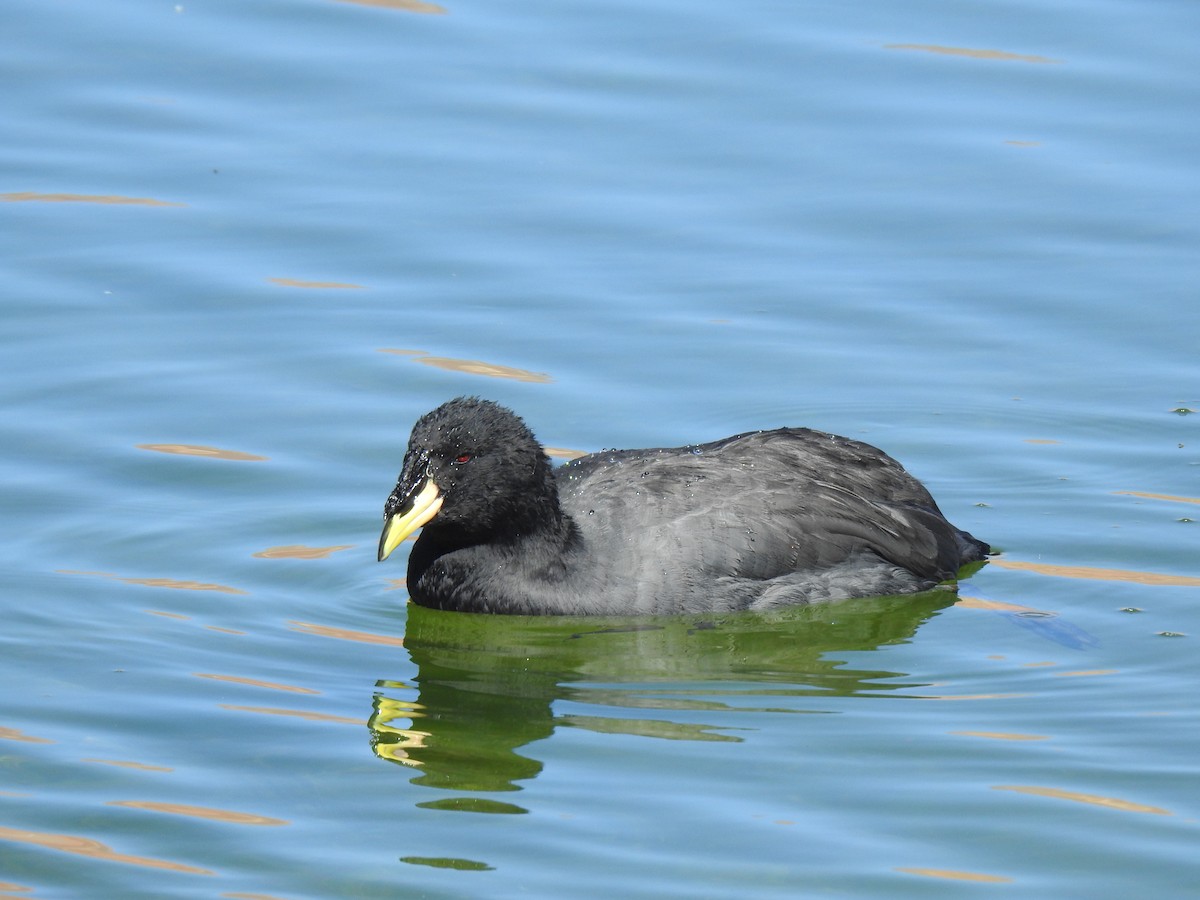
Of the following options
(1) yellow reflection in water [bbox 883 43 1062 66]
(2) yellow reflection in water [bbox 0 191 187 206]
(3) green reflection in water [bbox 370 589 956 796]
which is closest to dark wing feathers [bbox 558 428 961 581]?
(3) green reflection in water [bbox 370 589 956 796]

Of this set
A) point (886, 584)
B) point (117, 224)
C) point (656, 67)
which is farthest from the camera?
point (656, 67)

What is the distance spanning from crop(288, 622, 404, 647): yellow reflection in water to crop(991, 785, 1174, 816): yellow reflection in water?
108 inches

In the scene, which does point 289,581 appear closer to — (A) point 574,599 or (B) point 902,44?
(A) point 574,599

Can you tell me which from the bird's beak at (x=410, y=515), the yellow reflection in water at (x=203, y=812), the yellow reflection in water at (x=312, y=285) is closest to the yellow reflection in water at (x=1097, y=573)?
the bird's beak at (x=410, y=515)

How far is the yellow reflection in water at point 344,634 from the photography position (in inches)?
358

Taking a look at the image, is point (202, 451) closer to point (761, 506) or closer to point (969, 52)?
point (761, 506)

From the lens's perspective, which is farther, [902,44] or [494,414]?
[902,44]

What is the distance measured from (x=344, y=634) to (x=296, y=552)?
0.82 metres

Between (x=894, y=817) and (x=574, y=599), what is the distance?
2408 mm

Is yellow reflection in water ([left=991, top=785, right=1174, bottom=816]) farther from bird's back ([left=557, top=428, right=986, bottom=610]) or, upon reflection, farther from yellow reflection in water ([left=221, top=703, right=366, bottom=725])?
yellow reflection in water ([left=221, top=703, right=366, bottom=725])

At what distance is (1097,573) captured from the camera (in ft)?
31.9

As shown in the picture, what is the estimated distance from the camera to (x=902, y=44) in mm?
15422

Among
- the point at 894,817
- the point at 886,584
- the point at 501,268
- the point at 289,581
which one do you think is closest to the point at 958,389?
the point at 886,584

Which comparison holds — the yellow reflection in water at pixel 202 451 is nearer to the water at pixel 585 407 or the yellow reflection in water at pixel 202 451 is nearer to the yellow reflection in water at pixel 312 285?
the water at pixel 585 407
